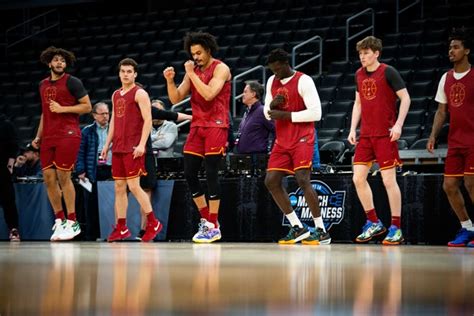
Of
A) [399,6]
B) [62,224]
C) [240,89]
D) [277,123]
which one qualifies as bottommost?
[62,224]

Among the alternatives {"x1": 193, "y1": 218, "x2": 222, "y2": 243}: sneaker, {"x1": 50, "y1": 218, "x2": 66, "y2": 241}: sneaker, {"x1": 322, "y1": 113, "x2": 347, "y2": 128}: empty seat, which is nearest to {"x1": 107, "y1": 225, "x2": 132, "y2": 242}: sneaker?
{"x1": 50, "y1": 218, "x2": 66, "y2": 241}: sneaker

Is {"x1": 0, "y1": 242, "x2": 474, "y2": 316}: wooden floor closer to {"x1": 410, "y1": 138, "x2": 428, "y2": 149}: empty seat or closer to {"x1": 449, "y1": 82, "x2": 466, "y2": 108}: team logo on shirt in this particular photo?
{"x1": 449, "y1": 82, "x2": 466, "y2": 108}: team logo on shirt

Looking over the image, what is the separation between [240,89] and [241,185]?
6.76m

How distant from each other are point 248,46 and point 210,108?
29.1ft

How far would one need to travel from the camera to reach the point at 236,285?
3.34 m

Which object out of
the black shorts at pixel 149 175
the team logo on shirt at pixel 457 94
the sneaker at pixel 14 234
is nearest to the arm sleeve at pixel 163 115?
the black shorts at pixel 149 175

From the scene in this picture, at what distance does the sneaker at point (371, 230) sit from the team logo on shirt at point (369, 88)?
3.30 feet

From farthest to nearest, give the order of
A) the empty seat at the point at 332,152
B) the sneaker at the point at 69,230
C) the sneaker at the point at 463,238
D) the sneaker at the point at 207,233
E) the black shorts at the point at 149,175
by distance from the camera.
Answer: the empty seat at the point at 332,152, the black shorts at the point at 149,175, the sneaker at the point at 69,230, the sneaker at the point at 207,233, the sneaker at the point at 463,238

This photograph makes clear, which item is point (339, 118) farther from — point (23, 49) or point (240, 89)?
point (23, 49)

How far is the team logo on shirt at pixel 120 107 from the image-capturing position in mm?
8562

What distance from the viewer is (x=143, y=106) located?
848 centimetres

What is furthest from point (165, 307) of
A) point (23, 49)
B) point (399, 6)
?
point (23, 49)

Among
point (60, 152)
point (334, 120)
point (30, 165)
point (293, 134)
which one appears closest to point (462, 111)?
point (293, 134)

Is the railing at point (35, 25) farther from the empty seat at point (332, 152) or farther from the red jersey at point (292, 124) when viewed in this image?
the red jersey at point (292, 124)
